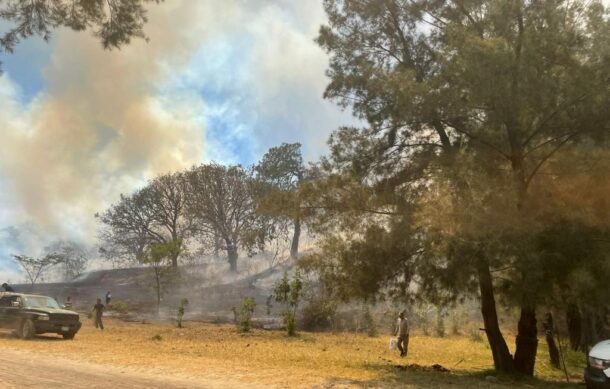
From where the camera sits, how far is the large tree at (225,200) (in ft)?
158

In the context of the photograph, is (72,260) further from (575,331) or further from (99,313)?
(575,331)

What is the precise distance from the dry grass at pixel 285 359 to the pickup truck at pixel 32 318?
1.44 feet

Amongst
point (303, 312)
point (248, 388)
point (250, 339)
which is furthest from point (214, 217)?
point (248, 388)

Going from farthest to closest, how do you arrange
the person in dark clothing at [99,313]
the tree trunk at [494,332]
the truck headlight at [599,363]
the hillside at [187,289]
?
the hillside at [187,289] → the person in dark clothing at [99,313] → the tree trunk at [494,332] → the truck headlight at [599,363]

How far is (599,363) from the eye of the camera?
9.07 metres

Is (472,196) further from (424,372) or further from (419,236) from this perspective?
(424,372)

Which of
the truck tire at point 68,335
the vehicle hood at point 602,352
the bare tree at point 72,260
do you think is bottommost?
the truck tire at point 68,335

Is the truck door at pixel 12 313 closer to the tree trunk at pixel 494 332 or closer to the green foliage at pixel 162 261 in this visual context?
the green foliage at pixel 162 261

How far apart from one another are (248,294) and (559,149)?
112 ft

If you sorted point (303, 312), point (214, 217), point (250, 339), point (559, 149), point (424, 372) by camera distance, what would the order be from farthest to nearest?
1. point (214, 217)
2. point (303, 312)
3. point (250, 339)
4. point (424, 372)
5. point (559, 149)

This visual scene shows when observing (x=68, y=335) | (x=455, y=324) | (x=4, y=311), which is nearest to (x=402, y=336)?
(x=68, y=335)

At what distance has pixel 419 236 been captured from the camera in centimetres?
1257

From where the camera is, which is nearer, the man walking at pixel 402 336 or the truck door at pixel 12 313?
the truck door at pixel 12 313

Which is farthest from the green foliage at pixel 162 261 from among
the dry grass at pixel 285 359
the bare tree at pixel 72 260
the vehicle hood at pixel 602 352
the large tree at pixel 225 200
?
the bare tree at pixel 72 260
